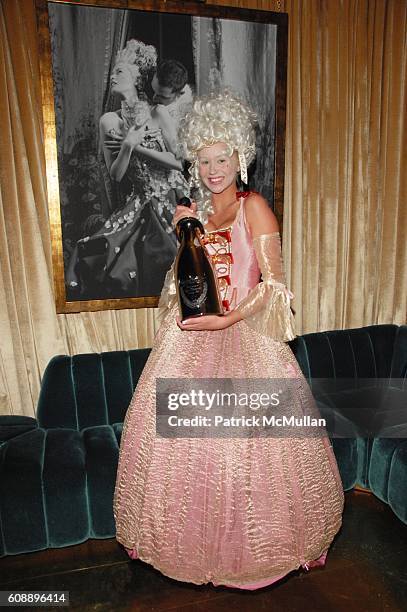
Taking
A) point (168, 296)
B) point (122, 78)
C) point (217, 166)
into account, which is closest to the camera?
point (217, 166)

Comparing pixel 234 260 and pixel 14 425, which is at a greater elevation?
pixel 234 260

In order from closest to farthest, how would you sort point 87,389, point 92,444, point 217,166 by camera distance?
point 217,166
point 92,444
point 87,389

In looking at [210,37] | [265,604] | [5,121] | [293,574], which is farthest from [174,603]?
[210,37]

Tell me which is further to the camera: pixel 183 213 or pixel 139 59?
pixel 139 59

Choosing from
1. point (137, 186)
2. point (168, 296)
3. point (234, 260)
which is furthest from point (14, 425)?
point (234, 260)

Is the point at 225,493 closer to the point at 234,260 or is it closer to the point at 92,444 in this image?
the point at 234,260

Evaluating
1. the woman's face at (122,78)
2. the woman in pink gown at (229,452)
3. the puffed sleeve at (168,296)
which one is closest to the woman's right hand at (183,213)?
the woman in pink gown at (229,452)

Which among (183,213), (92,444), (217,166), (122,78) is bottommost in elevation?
(92,444)

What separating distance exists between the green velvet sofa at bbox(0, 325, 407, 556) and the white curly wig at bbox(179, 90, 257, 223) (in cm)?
123

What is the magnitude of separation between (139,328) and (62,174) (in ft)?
2.91

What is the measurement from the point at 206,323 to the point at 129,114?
1330 mm

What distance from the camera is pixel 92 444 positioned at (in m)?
2.24

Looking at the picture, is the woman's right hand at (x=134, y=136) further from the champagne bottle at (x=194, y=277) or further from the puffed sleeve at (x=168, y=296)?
the champagne bottle at (x=194, y=277)

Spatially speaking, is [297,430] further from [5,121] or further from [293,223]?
[5,121]
